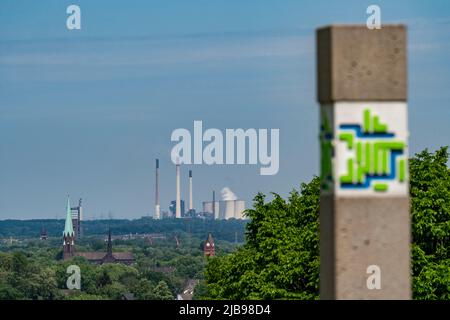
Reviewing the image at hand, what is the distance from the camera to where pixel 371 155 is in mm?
22172

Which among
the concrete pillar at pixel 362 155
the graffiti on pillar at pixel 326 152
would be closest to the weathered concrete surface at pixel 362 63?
the concrete pillar at pixel 362 155

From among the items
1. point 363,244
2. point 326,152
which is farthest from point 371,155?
point 363,244

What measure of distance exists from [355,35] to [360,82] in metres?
0.73

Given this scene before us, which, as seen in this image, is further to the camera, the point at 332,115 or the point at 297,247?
the point at 297,247

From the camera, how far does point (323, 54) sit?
893 inches

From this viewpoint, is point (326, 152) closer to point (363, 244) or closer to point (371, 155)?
point (371, 155)

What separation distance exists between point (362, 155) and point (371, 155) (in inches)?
5.5

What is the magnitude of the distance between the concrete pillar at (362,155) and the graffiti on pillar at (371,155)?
0.02 metres

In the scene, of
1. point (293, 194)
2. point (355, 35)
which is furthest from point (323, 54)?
point (293, 194)

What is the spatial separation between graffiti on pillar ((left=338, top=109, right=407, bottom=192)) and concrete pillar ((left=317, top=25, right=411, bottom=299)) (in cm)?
Answer: 2

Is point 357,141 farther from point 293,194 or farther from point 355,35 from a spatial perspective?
point 293,194

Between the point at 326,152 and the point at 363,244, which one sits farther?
the point at 363,244
